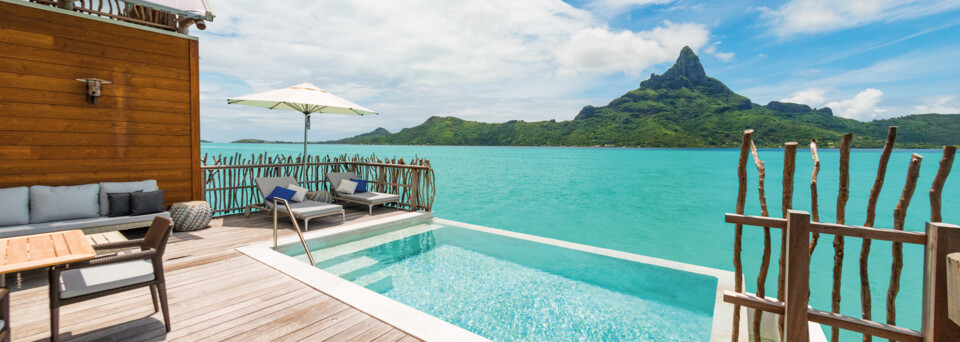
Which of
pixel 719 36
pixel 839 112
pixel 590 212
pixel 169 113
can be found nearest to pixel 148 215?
pixel 169 113

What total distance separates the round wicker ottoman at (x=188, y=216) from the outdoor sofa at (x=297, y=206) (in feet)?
3.28

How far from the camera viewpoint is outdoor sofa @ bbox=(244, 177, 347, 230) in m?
5.91

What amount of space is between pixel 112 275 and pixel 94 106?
403 cm

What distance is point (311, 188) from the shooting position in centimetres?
816

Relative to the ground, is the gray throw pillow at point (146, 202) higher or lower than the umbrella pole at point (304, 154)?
lower

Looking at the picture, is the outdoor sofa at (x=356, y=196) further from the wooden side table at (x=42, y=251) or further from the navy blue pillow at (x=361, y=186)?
the wooden side table at (x=42, y=251)

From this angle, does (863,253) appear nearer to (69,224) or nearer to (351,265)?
(351,265)

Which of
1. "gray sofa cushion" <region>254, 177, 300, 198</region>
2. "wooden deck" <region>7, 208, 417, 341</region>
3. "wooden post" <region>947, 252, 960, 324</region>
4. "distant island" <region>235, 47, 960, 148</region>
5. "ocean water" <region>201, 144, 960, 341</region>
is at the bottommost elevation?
"ocean water" <region>201, 144, 960, 341</region>

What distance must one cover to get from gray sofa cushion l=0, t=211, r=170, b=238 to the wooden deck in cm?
78

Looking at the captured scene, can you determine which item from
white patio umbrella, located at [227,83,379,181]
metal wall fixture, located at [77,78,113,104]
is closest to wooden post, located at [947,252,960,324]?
white patio umbrella, located at [227,83,379,181]

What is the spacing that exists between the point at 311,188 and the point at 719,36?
1975 inches

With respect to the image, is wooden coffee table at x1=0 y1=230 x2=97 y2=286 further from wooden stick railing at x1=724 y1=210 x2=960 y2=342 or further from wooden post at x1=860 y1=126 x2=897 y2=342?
wooden post at x1=860 y1=126 x2=897 y2=342

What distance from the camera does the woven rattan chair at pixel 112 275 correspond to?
7.27 feet

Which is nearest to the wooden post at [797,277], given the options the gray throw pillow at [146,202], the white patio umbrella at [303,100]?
the white patio umbrella at [303,100]
